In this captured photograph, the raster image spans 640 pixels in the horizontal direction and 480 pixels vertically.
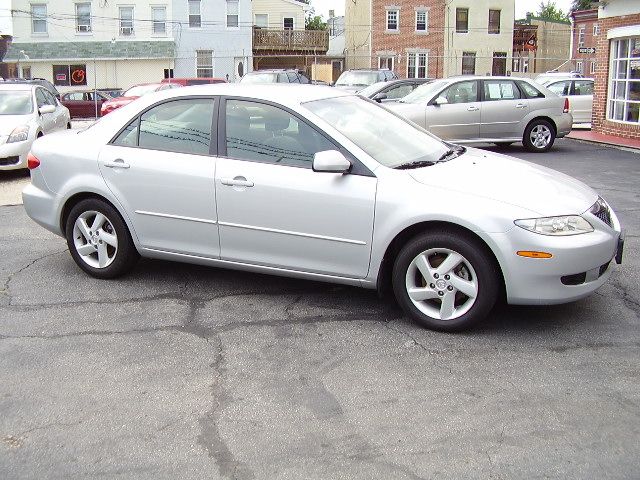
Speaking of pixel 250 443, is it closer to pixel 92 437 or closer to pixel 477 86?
pixel 92 437

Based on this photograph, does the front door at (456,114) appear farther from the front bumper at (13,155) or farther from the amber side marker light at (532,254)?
the amber side marker light at (532,254)

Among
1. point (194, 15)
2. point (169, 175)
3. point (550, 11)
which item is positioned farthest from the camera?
point (550, 11)

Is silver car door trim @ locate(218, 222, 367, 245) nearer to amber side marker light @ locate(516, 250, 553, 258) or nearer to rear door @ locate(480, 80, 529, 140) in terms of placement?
amber side marker light @ locate(516, 250, 553, 258)

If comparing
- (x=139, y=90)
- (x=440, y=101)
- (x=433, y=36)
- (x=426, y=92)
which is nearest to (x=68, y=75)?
(x=139, y=90)

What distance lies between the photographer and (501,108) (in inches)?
596

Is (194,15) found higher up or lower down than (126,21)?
higher up

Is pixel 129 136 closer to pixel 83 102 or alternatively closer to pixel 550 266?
Answer: pixel 550 266

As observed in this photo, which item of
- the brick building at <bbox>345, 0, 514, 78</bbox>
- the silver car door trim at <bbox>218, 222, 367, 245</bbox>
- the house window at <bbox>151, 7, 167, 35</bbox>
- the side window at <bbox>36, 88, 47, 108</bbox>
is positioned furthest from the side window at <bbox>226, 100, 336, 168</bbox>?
the brick building at <bbox>345, 0, 514, 78</bbox>

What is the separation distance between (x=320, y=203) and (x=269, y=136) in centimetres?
70

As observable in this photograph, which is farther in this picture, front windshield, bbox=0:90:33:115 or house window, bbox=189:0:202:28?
house window, bbox=189:0:202:28

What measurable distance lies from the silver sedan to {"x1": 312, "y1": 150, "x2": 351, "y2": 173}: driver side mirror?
9.95 m

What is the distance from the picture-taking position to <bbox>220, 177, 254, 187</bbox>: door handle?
5.33 meters

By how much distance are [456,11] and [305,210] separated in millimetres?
46651

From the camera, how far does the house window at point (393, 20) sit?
157 ft
